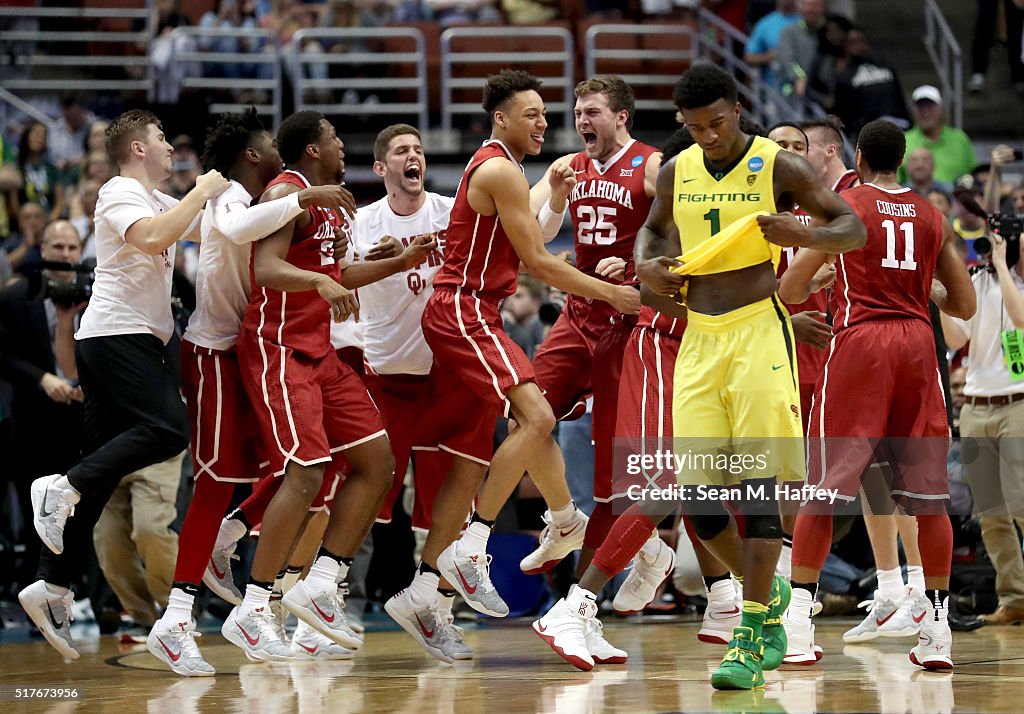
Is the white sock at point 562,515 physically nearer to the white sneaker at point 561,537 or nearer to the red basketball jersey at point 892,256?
the white sneaker at point 561,537

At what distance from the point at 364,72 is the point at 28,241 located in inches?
190

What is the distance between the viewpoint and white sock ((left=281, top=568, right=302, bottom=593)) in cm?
819

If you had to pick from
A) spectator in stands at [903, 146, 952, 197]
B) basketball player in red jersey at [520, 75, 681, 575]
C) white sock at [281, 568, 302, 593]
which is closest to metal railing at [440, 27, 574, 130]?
spectator in stands at [903, 146, 952, 197]

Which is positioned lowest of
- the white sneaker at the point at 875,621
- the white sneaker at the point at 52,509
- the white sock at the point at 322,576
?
the white sneaker at the point at 875,621

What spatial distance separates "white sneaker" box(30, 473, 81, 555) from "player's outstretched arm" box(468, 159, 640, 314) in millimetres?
2521

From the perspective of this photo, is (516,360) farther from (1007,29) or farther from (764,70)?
(1007,29)

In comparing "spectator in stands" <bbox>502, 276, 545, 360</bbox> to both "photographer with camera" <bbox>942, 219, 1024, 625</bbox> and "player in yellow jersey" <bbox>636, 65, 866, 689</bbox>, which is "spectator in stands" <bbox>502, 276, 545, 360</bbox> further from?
"player in yellow jersey" <bbox>636, 65, 866, 689</bbox>

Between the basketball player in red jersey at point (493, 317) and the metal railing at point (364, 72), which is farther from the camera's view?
the metal railing at point (364, 72)

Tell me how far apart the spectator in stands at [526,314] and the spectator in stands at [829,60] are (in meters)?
4.11

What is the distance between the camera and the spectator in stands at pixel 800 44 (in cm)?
1497

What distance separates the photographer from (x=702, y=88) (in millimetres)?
5875

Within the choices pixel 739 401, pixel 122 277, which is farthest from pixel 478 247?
pixel 739 401

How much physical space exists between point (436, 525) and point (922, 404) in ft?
8.17

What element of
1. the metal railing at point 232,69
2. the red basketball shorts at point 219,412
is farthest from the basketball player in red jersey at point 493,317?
the metal railing at point 232,69
